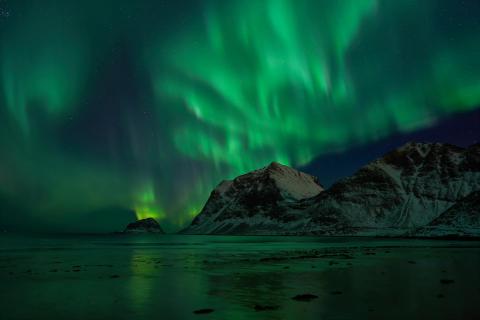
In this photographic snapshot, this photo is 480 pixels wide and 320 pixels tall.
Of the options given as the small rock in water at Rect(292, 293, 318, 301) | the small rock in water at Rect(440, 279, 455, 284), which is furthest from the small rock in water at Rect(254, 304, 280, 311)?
the small rock in water at Rect(440, 279, 455, 284)

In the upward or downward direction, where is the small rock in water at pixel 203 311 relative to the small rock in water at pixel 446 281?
downward

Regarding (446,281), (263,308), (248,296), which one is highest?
(248,296)

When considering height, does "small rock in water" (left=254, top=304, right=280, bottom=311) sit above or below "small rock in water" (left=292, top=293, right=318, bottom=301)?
below

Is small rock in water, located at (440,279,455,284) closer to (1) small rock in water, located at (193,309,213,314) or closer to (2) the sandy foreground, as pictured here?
(2) the sandy foreground

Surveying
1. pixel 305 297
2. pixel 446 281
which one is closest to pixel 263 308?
pixel 305 297

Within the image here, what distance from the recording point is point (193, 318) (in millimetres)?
22328

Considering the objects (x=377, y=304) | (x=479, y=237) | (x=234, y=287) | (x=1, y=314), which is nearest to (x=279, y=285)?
(x=234, y=287)

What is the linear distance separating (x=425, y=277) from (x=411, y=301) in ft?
48.9

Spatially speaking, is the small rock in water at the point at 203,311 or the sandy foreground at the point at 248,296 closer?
the sandy foreground at the point at 248,296

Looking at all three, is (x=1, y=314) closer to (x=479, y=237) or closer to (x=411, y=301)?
(x=411, y=301)

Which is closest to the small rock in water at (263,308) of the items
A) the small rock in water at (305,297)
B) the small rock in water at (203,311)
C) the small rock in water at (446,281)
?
the small rock in water at (203,311)

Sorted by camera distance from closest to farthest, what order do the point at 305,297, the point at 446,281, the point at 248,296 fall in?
the point at 305,297 < the point at 248,296 < the point at 446,281

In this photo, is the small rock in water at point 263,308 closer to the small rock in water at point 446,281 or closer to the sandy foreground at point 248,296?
the sandy foreground at point 248,296

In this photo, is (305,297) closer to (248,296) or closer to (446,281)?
(248,296)
